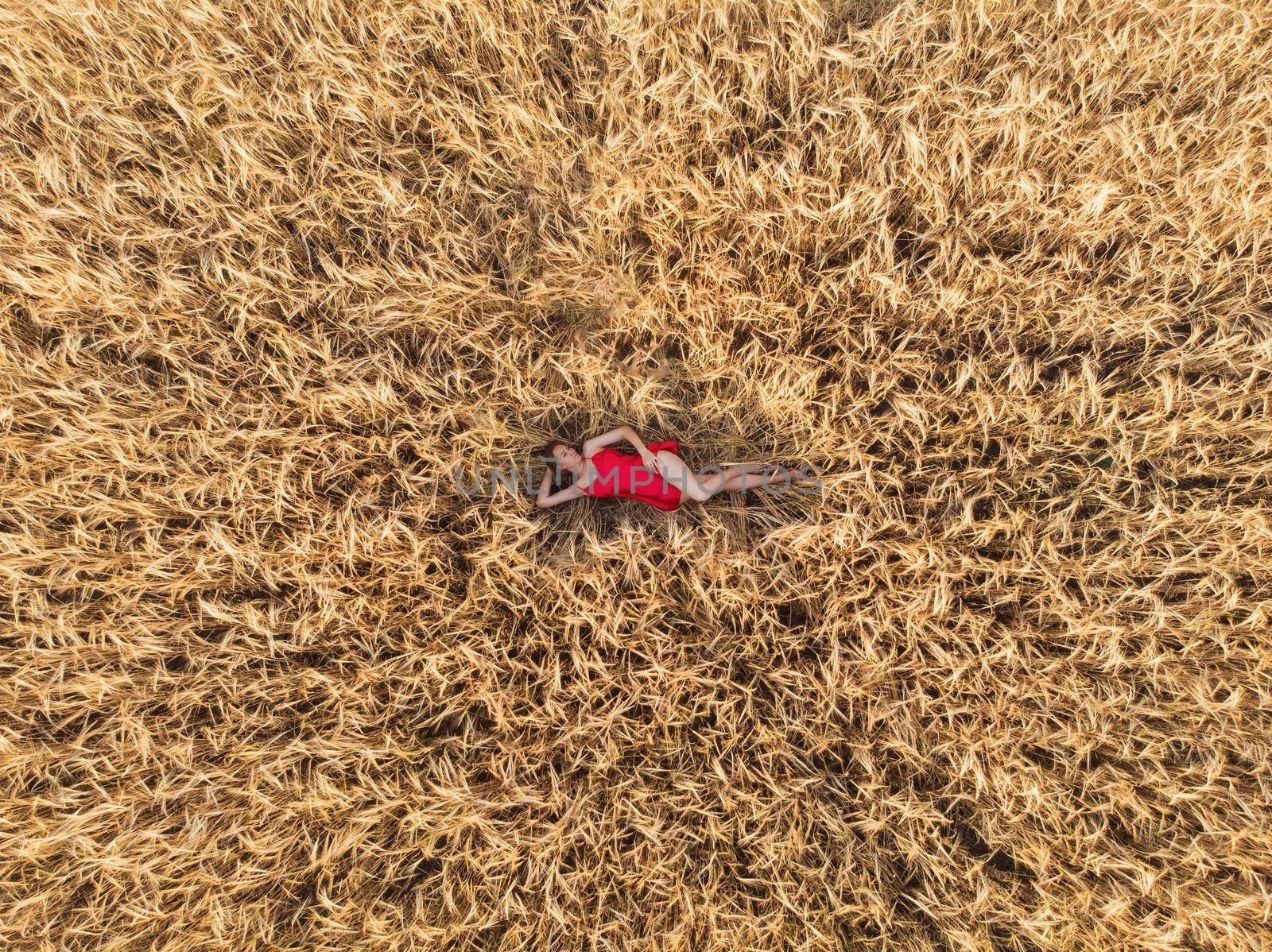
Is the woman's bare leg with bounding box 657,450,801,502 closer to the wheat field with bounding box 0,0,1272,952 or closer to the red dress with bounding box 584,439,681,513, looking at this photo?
the red dress with bounding box 584,439,681,513

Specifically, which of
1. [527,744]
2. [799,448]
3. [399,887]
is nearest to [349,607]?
[527,744]

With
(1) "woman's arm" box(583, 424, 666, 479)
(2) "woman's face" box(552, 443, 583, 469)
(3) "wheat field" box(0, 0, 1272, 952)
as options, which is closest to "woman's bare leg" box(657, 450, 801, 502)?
(1) "woman's arm" box(583, 424, 666, 479)

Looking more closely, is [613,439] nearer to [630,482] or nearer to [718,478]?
[630,482]

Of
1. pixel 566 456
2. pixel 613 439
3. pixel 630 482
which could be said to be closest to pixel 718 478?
pixel 630 482

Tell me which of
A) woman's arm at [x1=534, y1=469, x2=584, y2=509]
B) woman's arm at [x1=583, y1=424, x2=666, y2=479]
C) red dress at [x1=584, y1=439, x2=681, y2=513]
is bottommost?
woman's arm at [x1=534, y1=469, x2=584, y2=509]

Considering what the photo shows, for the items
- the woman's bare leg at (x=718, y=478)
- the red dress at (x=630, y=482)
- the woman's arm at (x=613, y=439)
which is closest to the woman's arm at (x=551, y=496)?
the red dress at (x=630, y=482)

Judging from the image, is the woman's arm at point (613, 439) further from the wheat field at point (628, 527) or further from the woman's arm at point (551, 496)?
the wheat field at point (628, 527)

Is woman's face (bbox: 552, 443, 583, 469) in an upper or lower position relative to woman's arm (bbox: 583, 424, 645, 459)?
lower
